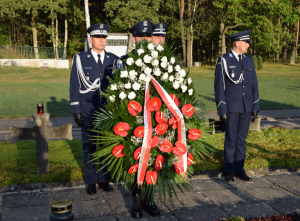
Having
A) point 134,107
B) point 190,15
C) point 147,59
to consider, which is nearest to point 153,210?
point 134,107

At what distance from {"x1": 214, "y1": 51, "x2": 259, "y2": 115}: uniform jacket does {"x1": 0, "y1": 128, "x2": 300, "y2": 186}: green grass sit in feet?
1.84

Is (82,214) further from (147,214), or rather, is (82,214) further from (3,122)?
(3,122)

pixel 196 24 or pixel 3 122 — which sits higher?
pixel 196 24

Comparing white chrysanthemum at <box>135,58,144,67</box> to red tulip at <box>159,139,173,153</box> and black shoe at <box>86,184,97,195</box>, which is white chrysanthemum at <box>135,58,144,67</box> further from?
black shoe at <box>86,184,97,195</box>

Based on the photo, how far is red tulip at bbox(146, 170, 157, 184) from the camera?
3.56m

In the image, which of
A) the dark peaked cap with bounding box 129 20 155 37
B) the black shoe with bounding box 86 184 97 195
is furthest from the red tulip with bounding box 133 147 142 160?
the dark peaked cap with bounding box 129 20 155 37

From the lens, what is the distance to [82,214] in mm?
3762

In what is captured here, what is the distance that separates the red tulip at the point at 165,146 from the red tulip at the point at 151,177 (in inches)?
10.9

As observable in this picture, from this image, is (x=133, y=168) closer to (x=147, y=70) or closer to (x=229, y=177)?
(x=147, y=70)

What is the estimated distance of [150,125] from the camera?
3.53 meters

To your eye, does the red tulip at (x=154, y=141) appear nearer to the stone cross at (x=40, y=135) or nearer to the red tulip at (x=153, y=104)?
the red tulip at (x=153, y=104)

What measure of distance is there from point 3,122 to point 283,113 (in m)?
9.40

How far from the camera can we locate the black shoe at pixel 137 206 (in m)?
3.73

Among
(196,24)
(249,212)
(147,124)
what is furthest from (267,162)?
(196,24)
